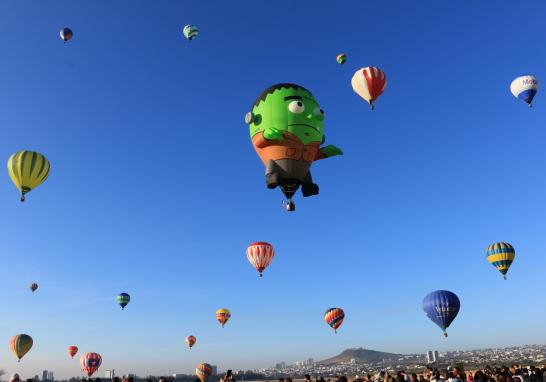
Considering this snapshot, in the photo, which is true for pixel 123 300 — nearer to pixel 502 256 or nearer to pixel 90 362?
pixel 90 362

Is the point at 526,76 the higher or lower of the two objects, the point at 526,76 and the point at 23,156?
the higher

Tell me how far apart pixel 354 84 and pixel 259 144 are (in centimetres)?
882

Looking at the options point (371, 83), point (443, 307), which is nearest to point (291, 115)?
point (371, 83)

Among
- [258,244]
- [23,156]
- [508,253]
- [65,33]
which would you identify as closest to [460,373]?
[258,244]

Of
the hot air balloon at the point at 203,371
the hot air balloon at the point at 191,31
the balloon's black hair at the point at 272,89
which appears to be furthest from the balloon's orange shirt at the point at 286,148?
the hot air balloon at the point at 191,31

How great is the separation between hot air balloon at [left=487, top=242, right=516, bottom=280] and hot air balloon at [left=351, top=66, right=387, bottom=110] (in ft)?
62.6

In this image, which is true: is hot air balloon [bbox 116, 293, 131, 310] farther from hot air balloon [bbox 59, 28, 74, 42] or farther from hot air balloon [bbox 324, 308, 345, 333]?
hot air balloon [bbox 59, 28, 74, 42]

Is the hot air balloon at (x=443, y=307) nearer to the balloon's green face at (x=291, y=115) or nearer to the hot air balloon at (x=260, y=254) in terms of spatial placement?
the hot air balloon at (x=260, y=254)

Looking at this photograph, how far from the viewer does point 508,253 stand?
3575 centimetres

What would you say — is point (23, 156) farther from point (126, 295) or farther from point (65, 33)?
point (126, 295)

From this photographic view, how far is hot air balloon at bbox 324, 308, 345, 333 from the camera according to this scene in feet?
141

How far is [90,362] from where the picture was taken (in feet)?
149

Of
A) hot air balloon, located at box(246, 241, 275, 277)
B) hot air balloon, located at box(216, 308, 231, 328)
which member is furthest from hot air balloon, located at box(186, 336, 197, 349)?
hot air balloon, located at box(246, 241, 275, 277)

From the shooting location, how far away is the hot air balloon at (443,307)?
91.0ft
